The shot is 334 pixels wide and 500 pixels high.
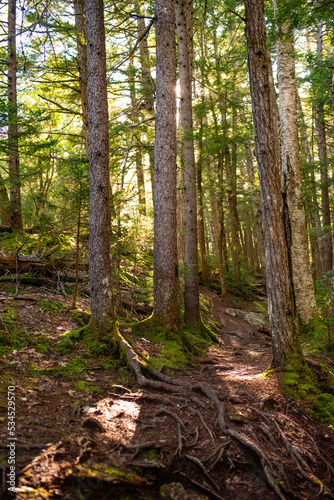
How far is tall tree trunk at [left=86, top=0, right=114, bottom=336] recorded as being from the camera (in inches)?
239

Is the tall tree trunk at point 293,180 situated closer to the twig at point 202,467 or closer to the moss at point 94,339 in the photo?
the moss at point 94,339

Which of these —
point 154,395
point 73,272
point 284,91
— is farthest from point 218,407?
point 284,91

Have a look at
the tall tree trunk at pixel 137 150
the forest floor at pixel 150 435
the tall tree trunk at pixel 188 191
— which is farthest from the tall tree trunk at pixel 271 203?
the tall tree trunk at pixel 188 191

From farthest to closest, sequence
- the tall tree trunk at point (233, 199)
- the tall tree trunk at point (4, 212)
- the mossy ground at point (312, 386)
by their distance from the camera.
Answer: the tall tree trunk at point (233, 199)
the tall tree trunk at point (4, 212)
the mossy ground at point (312, 386)

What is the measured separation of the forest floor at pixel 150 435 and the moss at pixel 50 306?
1.04 m

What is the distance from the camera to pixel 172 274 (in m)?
7.46

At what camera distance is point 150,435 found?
11.7 feet

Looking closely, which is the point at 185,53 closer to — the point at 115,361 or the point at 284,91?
the point at 284,91

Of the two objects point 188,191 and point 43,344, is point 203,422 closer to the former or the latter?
point 43,344

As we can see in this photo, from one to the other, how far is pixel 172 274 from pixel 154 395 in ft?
10.9

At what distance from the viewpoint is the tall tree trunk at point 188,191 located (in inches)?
379

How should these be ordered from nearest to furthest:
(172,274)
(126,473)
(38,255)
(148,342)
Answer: (126,473) < (148,342) < (172,274) < (38,255)

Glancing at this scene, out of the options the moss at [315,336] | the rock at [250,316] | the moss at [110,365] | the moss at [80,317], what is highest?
the moss at [80,317]

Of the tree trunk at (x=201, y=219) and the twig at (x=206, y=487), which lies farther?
the tree trunk at (x=201, y=219)
